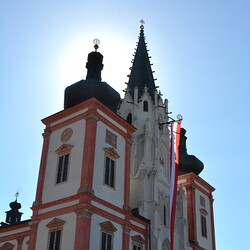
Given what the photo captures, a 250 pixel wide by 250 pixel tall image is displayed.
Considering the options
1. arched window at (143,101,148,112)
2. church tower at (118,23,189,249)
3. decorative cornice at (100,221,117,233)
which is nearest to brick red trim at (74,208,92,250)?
decorative cornice at (100,221,117,233)

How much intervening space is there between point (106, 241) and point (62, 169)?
539 centimetres

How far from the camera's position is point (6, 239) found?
32969mm

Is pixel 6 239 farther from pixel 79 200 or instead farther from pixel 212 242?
pixel 212 242

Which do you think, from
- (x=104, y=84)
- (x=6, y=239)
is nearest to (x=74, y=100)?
(x=104, y=84)

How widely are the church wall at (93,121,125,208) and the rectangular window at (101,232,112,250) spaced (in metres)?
2.23

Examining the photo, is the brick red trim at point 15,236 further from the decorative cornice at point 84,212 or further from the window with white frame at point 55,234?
the decorative cornice at point 84,212

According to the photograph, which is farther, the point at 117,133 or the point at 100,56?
the point at 100,56

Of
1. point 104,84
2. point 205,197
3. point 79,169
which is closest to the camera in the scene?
point 79,169

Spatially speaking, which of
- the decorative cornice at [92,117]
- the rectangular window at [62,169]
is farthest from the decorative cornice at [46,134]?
the decorative cornice at [92,117]

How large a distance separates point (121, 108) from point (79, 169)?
530 inches

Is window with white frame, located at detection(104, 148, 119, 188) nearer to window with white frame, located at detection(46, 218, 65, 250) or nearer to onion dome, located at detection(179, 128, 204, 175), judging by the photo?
window with white frame, located at detection(46, 218, 65, 250)

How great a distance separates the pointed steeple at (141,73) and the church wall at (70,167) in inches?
458

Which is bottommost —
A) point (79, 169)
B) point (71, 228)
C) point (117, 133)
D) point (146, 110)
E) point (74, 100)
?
point (71, 228)

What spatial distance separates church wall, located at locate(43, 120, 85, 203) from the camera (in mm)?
27266
